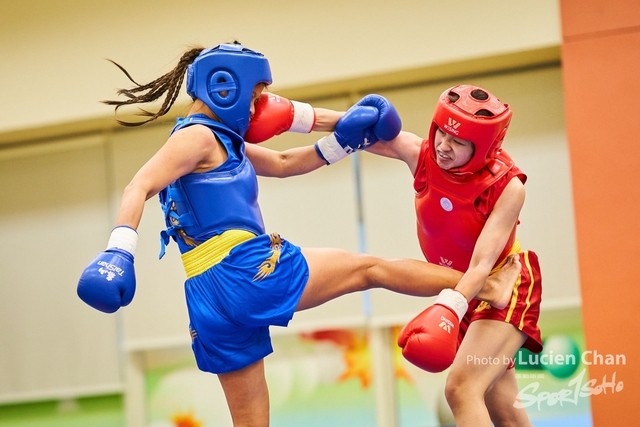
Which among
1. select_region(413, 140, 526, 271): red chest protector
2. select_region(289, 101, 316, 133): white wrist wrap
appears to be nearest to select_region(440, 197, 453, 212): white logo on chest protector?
select_region(413, 140, 526, 271): red chest protector

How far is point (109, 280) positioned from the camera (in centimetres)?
206

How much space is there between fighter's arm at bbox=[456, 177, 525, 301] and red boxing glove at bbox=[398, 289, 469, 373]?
0.07 m

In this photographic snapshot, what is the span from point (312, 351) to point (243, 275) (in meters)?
3.24

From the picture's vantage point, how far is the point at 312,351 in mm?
5535

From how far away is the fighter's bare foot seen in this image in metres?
2.78

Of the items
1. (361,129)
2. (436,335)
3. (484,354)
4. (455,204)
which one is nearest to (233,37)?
(361,129)

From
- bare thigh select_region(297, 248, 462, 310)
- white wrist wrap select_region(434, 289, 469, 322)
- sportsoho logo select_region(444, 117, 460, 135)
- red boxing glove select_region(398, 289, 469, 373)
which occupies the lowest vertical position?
red boxing glove select_region(398, 289, 469, 373)

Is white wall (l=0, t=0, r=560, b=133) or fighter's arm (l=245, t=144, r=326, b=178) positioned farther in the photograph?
white wall (l=0, t=0, r=560, b=133)

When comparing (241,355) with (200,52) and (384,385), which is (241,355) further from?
(384,385)

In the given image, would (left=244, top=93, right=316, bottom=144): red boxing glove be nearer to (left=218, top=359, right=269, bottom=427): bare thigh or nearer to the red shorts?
(left=218, top=359, right=269, bottom=427): bare thigh

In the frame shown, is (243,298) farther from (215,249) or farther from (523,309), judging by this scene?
(523,309)

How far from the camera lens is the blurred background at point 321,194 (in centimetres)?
460

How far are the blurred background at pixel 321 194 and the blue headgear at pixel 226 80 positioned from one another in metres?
2.64

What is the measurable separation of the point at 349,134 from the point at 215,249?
0.80 meters
